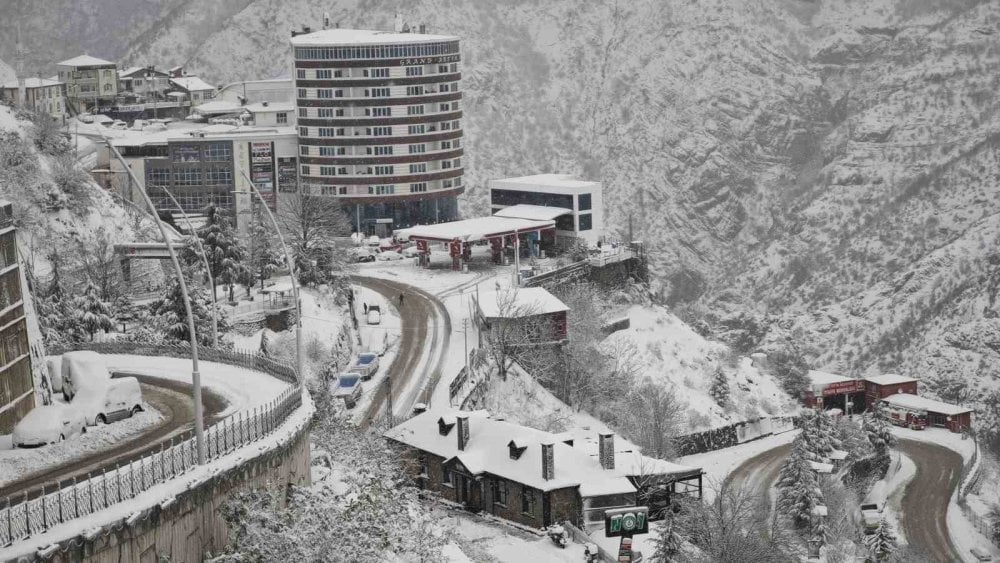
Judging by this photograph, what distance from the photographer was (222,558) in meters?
29.4

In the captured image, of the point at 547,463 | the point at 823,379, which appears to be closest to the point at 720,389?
the point at 823,379

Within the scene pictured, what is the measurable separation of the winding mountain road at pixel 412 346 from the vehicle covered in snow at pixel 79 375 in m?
32.1

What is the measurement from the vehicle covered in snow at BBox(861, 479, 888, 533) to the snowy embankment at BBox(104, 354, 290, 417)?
50582 mm

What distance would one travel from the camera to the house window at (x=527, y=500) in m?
56.8

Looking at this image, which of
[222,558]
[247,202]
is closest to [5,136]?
[247,202]

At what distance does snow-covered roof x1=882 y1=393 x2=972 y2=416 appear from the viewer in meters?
114

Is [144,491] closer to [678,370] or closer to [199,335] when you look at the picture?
[199,335]

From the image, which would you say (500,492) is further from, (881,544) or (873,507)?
(873,507)

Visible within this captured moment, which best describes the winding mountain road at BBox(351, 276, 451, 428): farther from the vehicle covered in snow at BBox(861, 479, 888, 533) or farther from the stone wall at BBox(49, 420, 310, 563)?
the stone wall at BBox(49, 420, 310, 563)

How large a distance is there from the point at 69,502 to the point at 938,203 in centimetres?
18387

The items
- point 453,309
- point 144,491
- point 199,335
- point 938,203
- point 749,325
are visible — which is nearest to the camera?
point 144,491

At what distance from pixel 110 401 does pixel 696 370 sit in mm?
75697

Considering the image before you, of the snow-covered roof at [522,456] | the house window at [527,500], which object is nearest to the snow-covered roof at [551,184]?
the snow-covered roof at [522,456]

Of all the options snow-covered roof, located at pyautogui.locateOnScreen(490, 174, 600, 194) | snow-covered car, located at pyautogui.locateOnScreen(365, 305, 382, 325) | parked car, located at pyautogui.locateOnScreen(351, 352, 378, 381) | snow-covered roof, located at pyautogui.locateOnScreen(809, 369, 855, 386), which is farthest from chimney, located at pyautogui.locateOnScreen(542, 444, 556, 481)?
snow-covered roof, located at pyautogui.locateOnScreen(490, 174, 600, 194)
